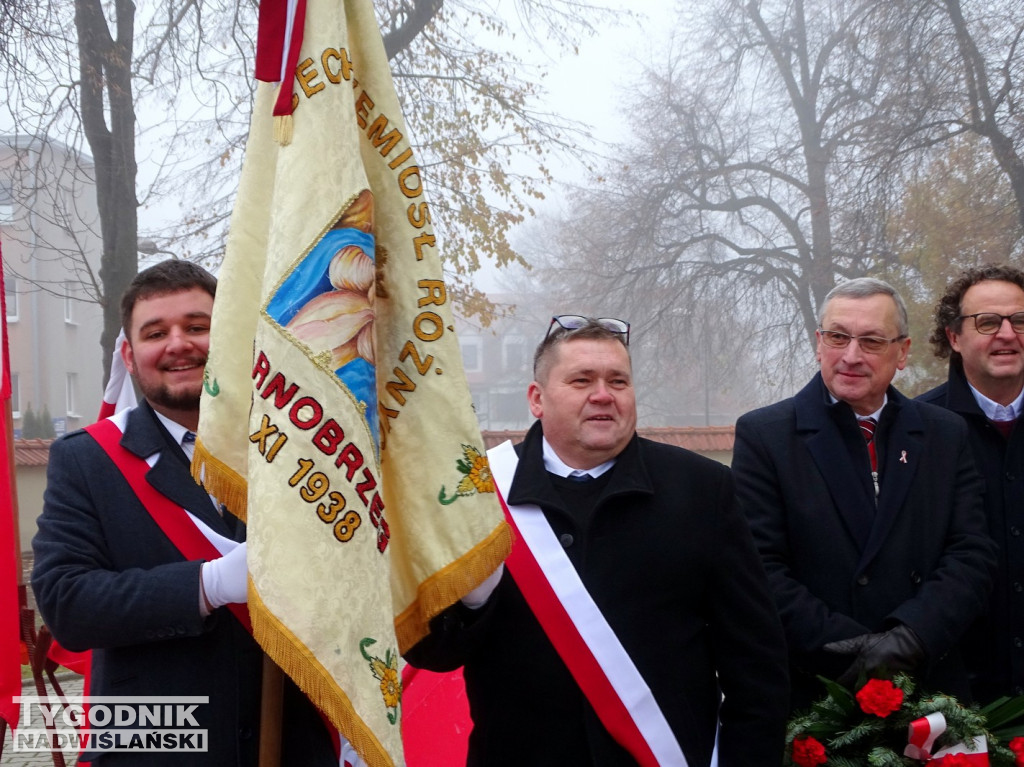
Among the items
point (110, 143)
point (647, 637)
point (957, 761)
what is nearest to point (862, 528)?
point (957, 761)

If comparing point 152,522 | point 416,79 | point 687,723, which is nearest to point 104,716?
point 152,522

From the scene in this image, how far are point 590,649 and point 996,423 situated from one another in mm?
1908

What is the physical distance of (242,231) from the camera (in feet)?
7.47

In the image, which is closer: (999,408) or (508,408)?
(999,408)

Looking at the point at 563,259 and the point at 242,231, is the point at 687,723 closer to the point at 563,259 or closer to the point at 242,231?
the point at 242,231

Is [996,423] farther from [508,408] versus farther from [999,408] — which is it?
[508,408]

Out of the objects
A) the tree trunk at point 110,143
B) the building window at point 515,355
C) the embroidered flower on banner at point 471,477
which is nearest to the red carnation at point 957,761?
the embroidered flower on banner at point 471,477

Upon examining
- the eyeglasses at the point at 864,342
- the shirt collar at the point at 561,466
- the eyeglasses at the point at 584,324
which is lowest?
the shirt collar at the point at 561,466

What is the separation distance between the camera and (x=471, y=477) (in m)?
2.29

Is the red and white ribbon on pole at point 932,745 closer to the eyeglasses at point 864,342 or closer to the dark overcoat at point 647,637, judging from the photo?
the dark overcoat at point 647,637

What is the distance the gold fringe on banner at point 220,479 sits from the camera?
2189mm

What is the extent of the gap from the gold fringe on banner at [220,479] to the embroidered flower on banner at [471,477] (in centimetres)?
44

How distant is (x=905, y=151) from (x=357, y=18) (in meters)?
11.6

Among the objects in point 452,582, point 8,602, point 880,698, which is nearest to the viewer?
point 452,582
